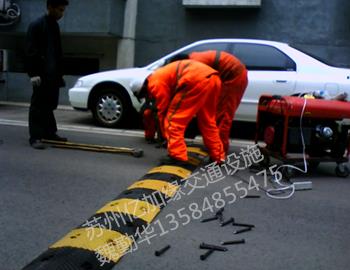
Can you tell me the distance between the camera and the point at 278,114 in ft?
18.6

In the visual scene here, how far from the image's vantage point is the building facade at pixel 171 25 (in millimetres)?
11508

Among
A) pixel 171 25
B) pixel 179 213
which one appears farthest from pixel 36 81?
pixel 171 25

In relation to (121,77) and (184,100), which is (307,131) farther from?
(121,77)

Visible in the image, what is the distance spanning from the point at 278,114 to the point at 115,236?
2721 mm

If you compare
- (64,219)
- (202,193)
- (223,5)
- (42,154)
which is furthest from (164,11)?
(64,219)

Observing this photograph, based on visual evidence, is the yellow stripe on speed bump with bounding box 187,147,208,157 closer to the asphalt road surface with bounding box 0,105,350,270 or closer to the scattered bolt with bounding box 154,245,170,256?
the asphalt road surface with bounding box 0,105,350,270

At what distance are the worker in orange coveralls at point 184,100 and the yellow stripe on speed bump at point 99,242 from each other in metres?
1.96

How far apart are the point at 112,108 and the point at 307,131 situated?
390 centimetres

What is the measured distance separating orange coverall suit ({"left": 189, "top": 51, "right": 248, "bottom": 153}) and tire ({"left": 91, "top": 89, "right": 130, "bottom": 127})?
2732mm

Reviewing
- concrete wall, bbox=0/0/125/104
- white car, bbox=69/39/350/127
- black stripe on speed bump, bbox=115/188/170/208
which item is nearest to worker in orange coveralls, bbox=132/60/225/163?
black stripe on speed bump, bbox=115/188/170/208

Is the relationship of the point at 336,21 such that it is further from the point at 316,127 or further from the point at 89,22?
the point at 316,127

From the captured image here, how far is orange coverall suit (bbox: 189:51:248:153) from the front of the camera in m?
5.98

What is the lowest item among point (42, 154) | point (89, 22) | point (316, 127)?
point (42, 154)

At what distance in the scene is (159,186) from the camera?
480 cm
